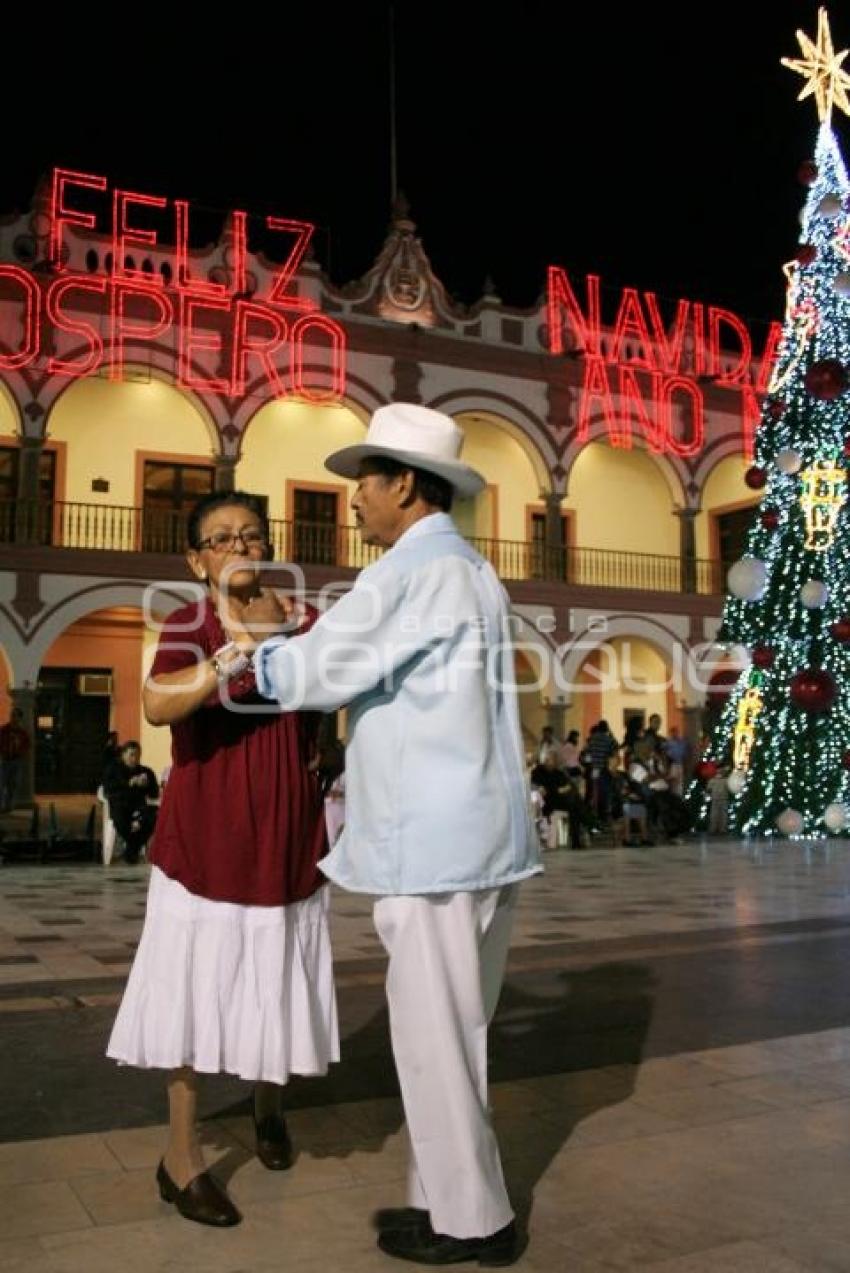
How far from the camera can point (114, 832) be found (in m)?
12.5

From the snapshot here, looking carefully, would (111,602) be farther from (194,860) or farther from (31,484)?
(194,860)

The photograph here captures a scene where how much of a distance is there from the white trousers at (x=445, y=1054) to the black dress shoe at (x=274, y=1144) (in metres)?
0.61

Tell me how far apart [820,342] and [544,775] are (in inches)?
226

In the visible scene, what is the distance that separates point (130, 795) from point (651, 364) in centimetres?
1342

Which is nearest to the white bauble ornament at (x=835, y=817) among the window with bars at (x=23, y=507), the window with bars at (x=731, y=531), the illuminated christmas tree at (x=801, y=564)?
the illuminated christmas tree at (x=801, y=564)

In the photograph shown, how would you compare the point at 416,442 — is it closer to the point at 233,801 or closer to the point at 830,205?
the point at 233,801

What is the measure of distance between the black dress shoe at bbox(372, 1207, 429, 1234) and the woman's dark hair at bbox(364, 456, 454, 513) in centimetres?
155

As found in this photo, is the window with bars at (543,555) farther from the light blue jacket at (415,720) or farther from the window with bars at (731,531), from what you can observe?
the light blue jacket at (415,720)

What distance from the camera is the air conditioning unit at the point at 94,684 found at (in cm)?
2052

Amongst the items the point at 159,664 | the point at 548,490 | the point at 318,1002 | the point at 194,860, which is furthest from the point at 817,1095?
the point at 548,490

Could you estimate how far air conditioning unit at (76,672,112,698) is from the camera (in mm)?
20516

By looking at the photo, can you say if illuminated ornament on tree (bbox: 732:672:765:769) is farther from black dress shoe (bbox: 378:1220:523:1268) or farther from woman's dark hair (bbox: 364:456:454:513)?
black dress shoe (bbox: 378:1220:523:1268)

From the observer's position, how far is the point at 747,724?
1273 centimetres

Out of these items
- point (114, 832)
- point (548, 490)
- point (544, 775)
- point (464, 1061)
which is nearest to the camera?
point (464, 1061)
